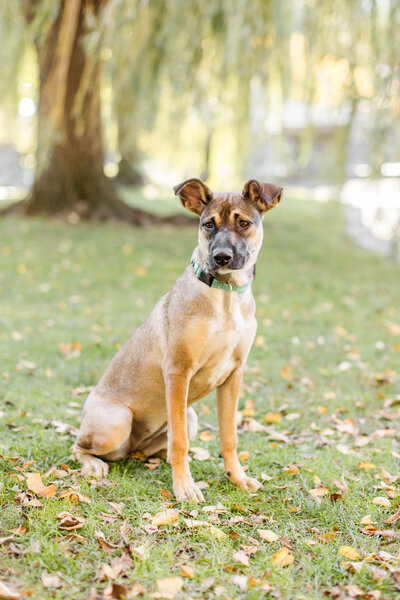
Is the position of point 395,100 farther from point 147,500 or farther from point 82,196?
point 82,196

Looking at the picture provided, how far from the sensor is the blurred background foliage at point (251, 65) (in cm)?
517

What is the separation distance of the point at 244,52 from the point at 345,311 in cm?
374

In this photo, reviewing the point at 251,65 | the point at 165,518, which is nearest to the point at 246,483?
the point at 165,518

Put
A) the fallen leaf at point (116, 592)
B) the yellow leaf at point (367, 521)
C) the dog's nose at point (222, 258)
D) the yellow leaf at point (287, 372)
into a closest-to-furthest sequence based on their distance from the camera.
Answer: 1. the fallen leaf at point (116, 592)
2. the dog's nose at point (222, 258)
3. the yellow leaf at point (367, 521)
4. the yellow leaf at point (287, 372)

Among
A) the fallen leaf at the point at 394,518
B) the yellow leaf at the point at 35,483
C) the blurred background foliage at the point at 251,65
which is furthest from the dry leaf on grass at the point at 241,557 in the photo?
the blurred background foliage at the point at 251,65

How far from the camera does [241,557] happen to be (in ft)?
9.08

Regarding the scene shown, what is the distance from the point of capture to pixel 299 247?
11633 mm

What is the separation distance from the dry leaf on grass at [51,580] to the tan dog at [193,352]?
2.95 feet

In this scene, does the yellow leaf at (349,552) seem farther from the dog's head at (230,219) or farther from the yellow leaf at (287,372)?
the yellow leaf at (287,372)

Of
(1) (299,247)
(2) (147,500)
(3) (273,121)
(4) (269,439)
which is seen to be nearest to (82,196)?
(1) (299,247)

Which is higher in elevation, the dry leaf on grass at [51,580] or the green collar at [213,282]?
the green collar at [213,282]

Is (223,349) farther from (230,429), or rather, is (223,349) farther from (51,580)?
(51,580)

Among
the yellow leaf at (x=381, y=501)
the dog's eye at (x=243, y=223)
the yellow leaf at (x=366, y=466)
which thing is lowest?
the yellow leaf at (x=366, y=466)

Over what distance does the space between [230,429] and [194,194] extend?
1329mm
